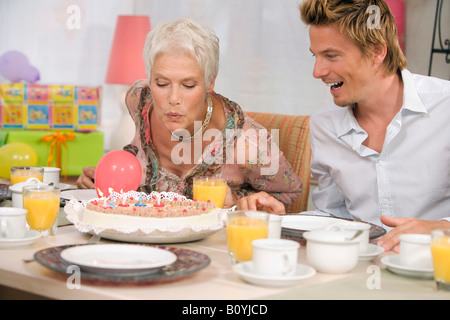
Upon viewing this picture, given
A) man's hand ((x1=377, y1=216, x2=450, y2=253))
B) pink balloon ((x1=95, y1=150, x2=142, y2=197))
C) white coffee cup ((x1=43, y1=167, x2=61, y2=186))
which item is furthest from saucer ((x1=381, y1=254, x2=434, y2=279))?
white coffee cup ((x1=43, y1=167, x2=61, y2=186))

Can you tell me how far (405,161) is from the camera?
6.38 feet

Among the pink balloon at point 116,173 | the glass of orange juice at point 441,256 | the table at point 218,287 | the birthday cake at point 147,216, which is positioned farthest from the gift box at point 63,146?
the glass of orange juice at point 441,256

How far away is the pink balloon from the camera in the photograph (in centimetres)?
183

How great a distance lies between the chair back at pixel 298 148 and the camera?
245cm

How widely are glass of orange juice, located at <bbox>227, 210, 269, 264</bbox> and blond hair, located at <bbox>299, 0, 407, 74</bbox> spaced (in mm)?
882

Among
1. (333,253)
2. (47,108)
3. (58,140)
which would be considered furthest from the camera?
Answer: (47,108)

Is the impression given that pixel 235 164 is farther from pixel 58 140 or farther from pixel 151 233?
pixel 58 140

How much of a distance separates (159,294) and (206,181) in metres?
0.74

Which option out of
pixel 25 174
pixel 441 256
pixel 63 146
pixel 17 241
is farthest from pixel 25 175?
pixel 63 146

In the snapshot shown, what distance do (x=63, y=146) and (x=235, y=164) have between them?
135cm

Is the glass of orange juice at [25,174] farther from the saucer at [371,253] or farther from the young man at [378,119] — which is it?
the saucer at [371,253]

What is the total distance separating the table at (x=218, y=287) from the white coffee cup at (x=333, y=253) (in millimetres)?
18

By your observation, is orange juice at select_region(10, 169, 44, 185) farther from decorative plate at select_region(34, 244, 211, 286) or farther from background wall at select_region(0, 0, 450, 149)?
background wall at select_region(0, 0, 450, 149)
